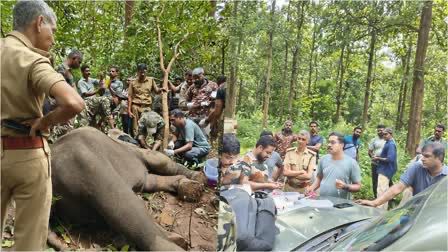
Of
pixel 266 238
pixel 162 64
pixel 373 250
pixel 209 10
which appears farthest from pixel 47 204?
pixel 209 10

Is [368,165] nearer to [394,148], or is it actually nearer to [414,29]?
[394,148]

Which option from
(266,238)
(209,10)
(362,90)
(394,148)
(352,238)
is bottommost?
(266,238)

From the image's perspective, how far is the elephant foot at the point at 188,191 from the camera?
309 cm

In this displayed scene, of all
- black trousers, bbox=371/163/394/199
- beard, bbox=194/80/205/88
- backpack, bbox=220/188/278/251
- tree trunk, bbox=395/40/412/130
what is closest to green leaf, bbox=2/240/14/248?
backpack, bbox=220/188/278/251

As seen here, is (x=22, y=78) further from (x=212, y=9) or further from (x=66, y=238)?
(x=212, y=9)

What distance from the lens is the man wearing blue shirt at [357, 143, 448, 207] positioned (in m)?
1.44

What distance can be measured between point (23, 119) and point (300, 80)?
118 centimetres

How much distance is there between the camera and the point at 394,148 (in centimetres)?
165

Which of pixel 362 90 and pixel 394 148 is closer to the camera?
pixel 394 148

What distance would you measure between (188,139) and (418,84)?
1832 millimetres

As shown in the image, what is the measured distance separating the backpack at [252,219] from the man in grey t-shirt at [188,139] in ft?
4.26

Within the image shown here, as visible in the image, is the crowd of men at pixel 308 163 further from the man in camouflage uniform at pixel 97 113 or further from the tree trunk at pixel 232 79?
the man in camouflage uniform at pixel 97 113

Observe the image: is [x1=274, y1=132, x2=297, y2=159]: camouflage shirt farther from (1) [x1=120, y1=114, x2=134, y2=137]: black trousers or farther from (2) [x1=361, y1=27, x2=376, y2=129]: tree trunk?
(1) [x1=120, y1=114, x2=134, y2=137]: black trousers

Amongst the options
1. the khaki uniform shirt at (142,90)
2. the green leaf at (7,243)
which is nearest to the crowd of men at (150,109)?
the khaki uniform shirt at (142,90)
